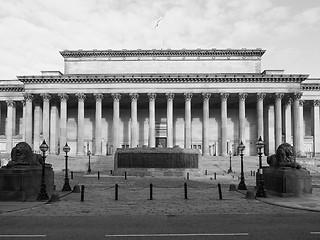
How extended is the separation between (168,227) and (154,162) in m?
26.2

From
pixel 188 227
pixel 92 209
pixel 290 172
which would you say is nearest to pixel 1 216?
pixel 92 209

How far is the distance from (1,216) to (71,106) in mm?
64071

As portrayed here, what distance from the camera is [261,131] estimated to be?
223 feet

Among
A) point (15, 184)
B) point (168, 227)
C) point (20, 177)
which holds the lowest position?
point (168, 227)

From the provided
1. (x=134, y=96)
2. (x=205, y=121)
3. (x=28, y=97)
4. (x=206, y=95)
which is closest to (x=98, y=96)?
(x=134, y=96)

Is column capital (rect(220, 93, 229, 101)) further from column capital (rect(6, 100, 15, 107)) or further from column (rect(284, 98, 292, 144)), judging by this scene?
column capital (rect(6, 100, 15, 107))

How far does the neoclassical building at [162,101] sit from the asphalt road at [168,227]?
51411 millimetres

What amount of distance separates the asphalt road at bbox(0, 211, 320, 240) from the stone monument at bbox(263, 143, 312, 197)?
19.4ft

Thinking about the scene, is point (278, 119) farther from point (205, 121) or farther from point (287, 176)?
point (287, 176)

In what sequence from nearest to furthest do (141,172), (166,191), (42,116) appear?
(166,191)
(141,172)
(42,116)

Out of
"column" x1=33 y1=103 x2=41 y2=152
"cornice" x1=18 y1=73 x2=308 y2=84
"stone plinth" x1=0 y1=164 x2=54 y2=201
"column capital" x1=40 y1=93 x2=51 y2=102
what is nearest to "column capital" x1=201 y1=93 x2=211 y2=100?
"cornice" x1=18 y1=73 x2=308 y2=84

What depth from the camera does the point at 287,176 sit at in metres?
21.8

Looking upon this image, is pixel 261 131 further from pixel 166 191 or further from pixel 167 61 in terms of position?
pixel 166 191

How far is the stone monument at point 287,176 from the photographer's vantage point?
861 inches
